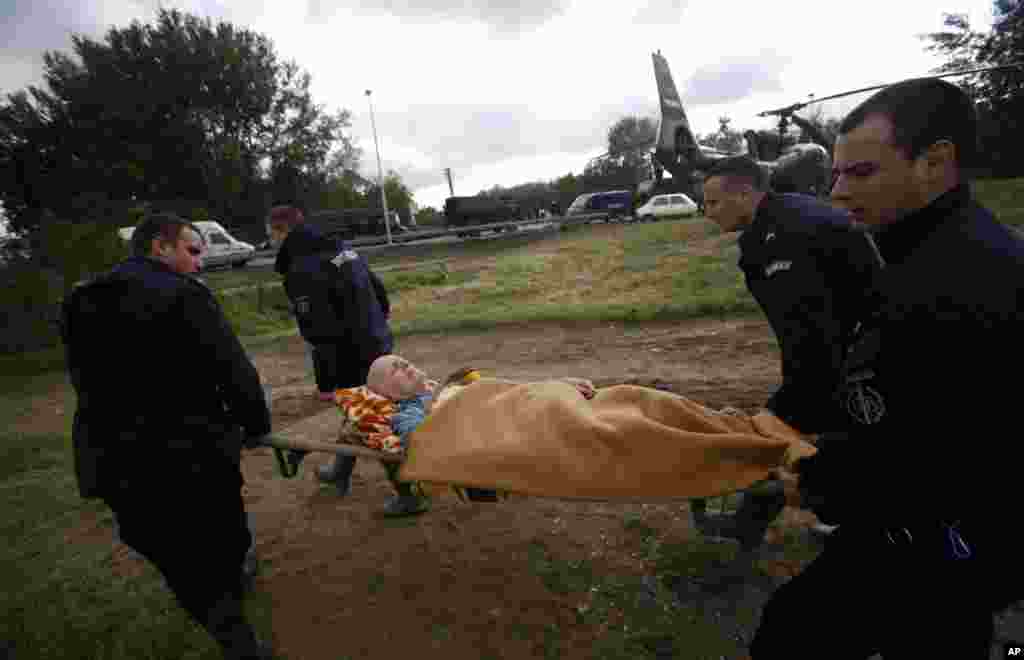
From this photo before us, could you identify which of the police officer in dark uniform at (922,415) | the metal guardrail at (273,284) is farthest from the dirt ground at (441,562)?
the metal guardrail at (273,284)

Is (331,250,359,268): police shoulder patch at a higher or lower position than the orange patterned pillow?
higher

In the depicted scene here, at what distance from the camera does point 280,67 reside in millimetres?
40031

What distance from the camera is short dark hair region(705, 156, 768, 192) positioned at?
2693 millimetres

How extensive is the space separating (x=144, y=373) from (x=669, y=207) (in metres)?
24.6

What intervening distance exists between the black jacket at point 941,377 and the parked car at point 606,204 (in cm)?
2707

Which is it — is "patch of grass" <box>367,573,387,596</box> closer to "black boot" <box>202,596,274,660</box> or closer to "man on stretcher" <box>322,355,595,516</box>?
"man on stretcher" <box>322,355,595,516</box>

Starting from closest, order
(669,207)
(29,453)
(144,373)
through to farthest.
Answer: (144,373)
(29,453)
(669,207)

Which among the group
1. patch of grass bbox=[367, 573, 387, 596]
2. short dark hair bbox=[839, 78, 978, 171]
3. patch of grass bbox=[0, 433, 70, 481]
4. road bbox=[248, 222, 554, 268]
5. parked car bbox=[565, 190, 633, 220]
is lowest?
patch of grass bbox=[367, 573, 387, 596]

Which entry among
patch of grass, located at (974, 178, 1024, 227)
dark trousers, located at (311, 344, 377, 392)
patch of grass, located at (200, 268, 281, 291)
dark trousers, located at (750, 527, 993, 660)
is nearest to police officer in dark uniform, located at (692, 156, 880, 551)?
dark trousers, located at (750, 527, 993, 660)

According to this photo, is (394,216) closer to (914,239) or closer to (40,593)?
(40,593)

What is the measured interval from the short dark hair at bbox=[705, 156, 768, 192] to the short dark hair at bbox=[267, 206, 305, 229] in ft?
9.89

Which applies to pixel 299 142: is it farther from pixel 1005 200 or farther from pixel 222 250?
pixel 1005 200

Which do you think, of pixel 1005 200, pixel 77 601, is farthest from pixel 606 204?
pixel 77 601

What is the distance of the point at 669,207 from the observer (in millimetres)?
24156
